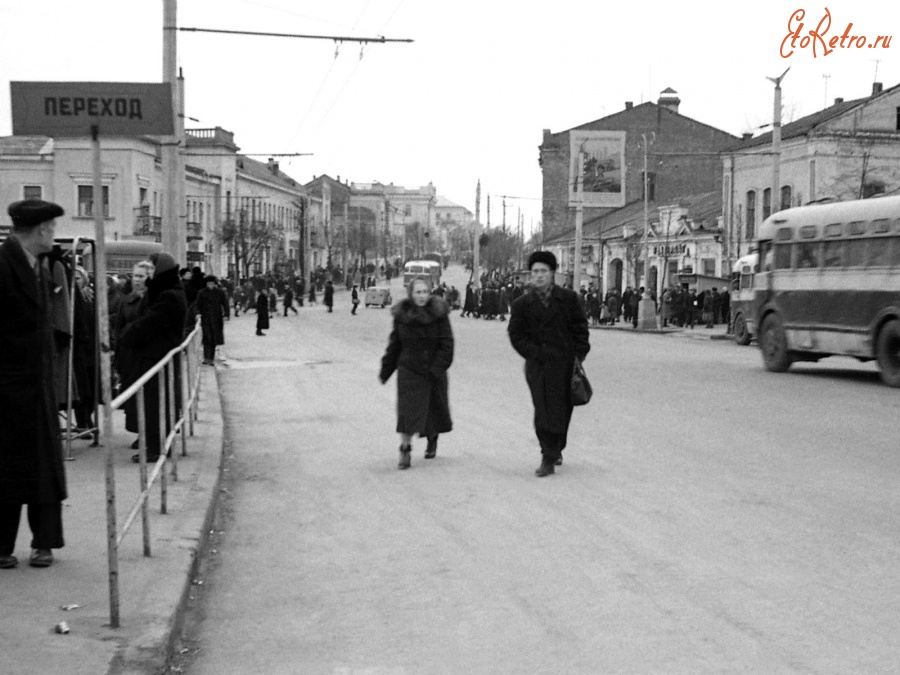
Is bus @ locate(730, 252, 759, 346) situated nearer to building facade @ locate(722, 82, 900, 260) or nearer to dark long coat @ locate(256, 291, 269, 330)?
building facade @ locate(722, 82, 900, 260)

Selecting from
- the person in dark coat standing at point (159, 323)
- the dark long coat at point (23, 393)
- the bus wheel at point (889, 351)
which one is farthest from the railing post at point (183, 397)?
the bus wheel at point (889, 351)

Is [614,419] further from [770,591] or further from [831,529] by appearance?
[770,591]

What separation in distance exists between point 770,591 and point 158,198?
2604 inches

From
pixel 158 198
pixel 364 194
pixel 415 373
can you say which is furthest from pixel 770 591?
pixel 364 194

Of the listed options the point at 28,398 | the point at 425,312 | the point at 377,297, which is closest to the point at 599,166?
the point at 377,297

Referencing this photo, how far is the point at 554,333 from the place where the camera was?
33.6 ft

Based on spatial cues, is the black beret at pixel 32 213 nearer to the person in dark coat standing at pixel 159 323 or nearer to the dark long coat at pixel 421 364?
the person in dark coat standing at pixel 159 323

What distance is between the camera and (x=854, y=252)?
21.8 m

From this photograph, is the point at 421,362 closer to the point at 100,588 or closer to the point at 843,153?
the point at 100,588

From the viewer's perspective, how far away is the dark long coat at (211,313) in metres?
24.9

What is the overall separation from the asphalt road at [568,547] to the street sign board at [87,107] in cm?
220

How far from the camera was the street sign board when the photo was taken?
5125mm

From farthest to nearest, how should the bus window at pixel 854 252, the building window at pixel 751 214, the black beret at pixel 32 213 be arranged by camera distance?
the building window at pixel 751 214 < the bus window at pixel 854 252 < the black beret at pixel 32 213

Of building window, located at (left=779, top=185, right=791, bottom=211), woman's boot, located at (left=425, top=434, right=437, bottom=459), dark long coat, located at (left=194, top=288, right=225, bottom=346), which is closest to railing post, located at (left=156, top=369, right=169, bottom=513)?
woman's boot, located at (left=425, top=434, right=437, bottom=459)
